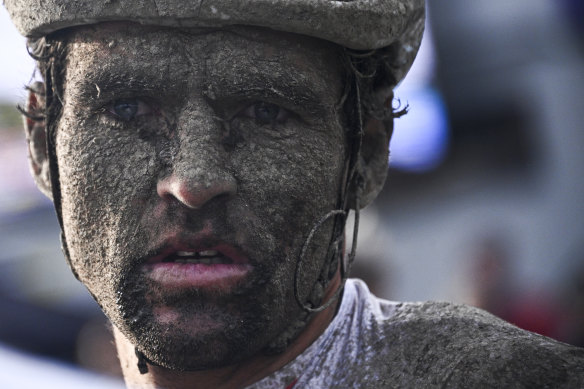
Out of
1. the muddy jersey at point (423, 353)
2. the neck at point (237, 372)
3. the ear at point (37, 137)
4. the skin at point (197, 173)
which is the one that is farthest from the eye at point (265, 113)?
the ear at point (37, 137)

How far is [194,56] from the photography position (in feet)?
7.08

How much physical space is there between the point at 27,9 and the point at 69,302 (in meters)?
8.58

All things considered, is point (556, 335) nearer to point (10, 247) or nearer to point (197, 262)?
point (197, 262)

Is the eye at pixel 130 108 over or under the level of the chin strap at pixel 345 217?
over

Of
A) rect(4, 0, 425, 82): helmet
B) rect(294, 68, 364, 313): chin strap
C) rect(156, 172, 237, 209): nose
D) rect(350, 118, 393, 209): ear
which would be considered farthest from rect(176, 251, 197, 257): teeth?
rect(350, 118, 393, 209): ear

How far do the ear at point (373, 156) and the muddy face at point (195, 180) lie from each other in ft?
1.16

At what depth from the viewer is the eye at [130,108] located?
2222mm

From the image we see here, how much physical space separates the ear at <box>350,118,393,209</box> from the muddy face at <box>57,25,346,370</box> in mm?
354

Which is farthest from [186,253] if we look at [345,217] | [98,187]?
[345,217]

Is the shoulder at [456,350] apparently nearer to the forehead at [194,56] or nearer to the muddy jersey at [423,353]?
the muddy jersey at [423,353]

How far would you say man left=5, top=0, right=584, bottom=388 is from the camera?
6.88 feet

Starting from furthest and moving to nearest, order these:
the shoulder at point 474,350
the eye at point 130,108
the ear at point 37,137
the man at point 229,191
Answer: the ear at point 37,137
the eye at point 130,108
the man at point 229,191
the shoulder at point 474,350

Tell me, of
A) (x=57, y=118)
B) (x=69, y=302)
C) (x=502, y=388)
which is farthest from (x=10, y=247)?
(x=502, y=388)

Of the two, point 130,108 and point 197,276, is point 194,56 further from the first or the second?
point 197,276
